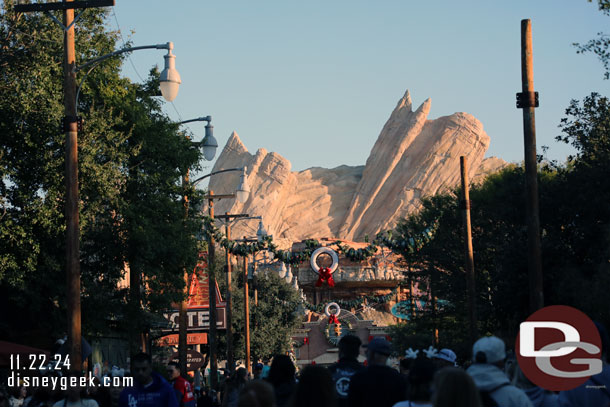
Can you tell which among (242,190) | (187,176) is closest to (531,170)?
(187,176)

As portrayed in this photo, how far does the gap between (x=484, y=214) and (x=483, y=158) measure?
114 metres

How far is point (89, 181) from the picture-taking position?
24844 millimetres

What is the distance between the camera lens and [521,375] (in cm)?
792

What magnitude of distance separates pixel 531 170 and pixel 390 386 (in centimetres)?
1055

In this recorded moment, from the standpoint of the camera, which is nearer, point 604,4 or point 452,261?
point 604,4

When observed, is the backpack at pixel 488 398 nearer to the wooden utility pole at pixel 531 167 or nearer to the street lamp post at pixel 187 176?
the wooden utility pole at pixel 531 167

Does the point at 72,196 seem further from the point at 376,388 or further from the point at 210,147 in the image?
the point at 376,388

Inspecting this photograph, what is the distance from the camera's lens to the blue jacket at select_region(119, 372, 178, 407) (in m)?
10.4

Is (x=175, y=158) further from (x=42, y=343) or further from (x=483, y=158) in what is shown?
(x=483, y=158)

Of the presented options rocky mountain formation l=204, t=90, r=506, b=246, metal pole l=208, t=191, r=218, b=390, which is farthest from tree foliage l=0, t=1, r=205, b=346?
rocky mountain formation l=204, t=90, r=506, b=246

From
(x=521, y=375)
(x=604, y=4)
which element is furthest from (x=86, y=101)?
(x=521, y=375)

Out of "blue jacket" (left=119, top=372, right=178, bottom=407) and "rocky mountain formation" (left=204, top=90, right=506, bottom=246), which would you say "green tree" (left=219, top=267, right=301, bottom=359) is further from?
"rocky mountain formation" (left=204, top=90, right=506, bottom=246)

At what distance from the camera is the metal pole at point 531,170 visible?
17547 millimetres

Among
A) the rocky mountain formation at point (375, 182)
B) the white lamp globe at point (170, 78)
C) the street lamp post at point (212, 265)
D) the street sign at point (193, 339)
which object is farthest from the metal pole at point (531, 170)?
the rocky mountain formation at point (375, 182)
